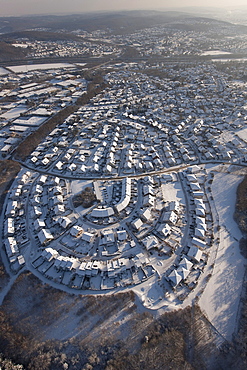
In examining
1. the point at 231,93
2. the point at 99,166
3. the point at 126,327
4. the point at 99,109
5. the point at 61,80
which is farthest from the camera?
the point at 61,80

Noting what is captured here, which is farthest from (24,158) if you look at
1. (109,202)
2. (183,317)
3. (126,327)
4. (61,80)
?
(61,80)

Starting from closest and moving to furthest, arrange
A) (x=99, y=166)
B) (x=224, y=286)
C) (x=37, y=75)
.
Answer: (x=224, y=286)
(x=99, y=166)
(x=37, y=75)

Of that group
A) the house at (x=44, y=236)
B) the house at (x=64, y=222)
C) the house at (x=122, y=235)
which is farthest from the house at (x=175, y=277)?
the house at (x=44, y=236)

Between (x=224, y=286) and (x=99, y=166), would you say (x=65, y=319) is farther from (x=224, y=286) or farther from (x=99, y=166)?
(x=99, y=166)

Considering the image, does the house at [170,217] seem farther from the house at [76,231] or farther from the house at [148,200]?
the house at [76,231]

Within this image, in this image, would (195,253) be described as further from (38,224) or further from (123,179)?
(38,224)
